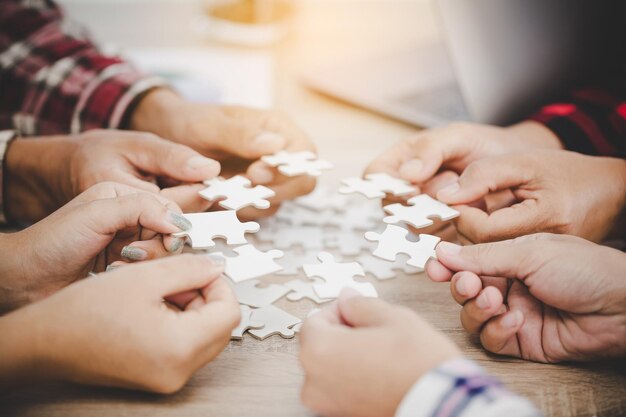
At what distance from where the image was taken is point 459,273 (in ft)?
3.35

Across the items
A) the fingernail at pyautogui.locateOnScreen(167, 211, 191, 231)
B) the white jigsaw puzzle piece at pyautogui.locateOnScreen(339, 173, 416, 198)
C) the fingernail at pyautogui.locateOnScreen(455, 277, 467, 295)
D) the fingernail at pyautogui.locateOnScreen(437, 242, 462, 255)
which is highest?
the fingernail at pyautogui.locateOnScreen(167, 211, 191, 231)

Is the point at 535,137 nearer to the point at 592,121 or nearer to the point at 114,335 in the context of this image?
the point at 592,121

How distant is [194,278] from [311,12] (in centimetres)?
290

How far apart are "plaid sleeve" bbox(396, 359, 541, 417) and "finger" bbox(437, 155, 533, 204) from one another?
0.58 meters

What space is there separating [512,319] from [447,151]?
574mm

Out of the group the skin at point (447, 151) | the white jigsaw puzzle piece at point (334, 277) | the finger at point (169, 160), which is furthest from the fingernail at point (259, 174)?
the white jigsaw puzzle piece at point (334, 277)

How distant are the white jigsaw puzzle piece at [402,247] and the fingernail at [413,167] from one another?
269mm

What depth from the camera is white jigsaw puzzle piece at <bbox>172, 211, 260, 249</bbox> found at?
1076mm

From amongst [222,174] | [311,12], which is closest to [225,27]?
[311,12]

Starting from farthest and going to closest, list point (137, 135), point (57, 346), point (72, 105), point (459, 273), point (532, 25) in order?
point (72, 105), point (532, 25), point (137, 135), point (459, 273), point (57, 346)

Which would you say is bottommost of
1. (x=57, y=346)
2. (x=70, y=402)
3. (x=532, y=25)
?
(x=70, y=402)

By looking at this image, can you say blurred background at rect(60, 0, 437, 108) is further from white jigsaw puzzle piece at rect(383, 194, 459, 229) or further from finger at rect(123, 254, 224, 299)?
finger at rect(123, 254, 224, 299)

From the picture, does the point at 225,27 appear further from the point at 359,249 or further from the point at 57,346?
the point at 57,346

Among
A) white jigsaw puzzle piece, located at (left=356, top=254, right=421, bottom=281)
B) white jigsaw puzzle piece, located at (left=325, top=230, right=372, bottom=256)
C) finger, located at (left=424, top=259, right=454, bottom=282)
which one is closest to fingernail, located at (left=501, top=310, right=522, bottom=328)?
finger, located at (left=424, top=259, right=454, bottom=282)
